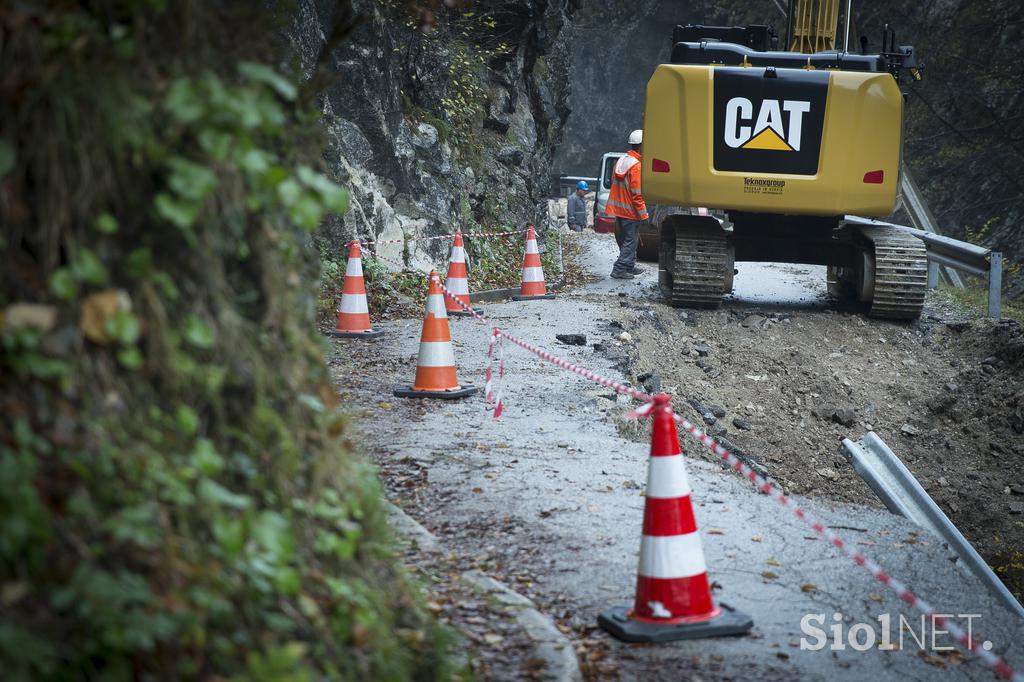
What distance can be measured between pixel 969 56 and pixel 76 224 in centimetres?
2349

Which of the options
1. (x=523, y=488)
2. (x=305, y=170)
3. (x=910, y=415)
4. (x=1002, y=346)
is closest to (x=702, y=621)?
(x=523, y=488)

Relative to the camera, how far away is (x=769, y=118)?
41.0ft

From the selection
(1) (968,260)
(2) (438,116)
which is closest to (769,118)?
(1) (968,260)

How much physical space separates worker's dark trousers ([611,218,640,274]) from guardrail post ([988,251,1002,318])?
5.87m

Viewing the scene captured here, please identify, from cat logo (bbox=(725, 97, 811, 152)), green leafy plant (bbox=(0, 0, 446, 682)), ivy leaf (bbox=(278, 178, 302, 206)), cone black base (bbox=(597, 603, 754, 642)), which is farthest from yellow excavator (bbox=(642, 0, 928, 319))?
ivy leaf (bbox=(278, 178, 302, 206))

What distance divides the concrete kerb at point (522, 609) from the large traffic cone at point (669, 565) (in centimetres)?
31

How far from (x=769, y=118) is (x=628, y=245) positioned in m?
5.75

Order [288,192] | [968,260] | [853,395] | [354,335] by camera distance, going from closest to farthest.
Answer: [288,192] < [853,395] < [354,335] < [968,260]

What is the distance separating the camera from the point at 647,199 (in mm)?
13234

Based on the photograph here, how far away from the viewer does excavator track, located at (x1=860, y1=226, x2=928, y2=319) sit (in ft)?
42.4

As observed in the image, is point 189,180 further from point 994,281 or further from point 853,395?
point 994,281

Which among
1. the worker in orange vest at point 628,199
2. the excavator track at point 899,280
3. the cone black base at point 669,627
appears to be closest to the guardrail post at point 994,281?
the excavator track at point 899,280

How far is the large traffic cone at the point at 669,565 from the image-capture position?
14.3 ft

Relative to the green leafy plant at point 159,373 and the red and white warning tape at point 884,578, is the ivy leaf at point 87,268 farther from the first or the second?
the red and white warning tape at point 884,578
